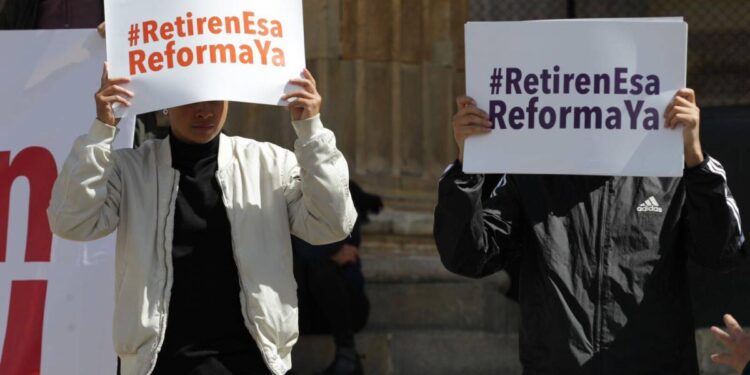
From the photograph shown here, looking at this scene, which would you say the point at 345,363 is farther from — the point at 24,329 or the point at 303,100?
the point at 303,100

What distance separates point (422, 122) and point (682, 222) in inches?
161

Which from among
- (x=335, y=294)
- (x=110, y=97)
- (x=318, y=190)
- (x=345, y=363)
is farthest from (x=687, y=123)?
(x=345, y=363)

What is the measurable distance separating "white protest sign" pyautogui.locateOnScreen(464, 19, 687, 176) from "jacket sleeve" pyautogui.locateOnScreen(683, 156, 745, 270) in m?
0.16

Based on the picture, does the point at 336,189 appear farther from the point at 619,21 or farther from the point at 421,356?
the point at 421,356

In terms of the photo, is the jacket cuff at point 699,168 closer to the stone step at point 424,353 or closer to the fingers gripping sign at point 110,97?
the fingers gripping sign at point 110,97

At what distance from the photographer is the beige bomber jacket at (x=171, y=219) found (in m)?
4.00

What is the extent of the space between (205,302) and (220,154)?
446 mm

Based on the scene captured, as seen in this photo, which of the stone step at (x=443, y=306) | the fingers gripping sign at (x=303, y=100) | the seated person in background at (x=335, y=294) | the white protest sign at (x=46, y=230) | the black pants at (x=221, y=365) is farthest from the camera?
the stone step at (x=443, y=306)

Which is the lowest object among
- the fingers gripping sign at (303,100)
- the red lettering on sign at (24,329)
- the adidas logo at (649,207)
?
the red lettering on sign at (24,329)

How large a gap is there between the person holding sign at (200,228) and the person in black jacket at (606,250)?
40cm

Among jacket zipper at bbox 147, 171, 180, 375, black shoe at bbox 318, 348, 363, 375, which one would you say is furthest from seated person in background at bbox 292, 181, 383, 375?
jacket zipper at bbox 147, 171, 180, 375

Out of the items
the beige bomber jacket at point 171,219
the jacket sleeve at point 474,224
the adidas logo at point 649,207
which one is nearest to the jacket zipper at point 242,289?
the beige bomber jacket at point 171,219

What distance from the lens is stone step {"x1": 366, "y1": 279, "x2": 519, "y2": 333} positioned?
7.81 meters

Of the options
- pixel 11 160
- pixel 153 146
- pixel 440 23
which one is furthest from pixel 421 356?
pixel 153 146
